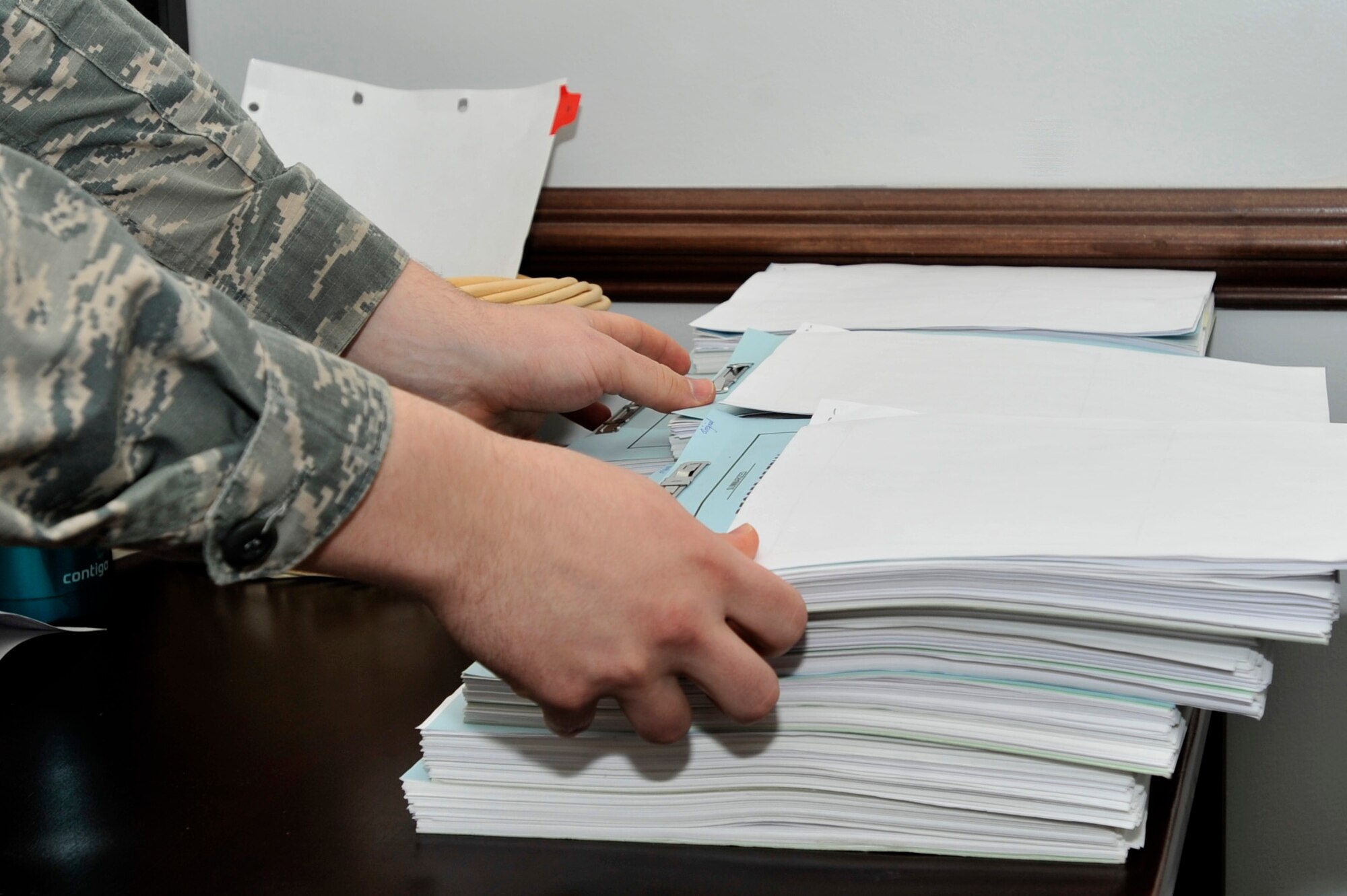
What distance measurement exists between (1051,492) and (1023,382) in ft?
0.64

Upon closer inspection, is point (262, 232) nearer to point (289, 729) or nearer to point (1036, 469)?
point (289, 729)

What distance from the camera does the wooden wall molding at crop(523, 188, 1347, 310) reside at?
801 mm

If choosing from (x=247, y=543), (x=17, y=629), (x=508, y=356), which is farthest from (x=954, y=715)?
(x=17, y=629)

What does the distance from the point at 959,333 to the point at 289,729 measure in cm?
44

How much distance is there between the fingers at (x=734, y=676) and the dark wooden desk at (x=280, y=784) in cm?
6

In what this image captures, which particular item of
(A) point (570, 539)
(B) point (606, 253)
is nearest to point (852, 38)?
(B) point (606, 253)

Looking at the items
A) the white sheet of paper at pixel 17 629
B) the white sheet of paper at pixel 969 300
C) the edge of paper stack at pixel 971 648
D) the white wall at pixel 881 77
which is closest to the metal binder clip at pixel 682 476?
the edge of paper stack at pixel 971 648

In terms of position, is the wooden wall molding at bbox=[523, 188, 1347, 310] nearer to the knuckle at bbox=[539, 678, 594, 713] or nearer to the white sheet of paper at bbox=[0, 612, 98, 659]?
the white sheet of paper at bbox=[0, 612, 98, 659]

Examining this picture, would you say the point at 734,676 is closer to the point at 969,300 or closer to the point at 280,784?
the point at 280,784

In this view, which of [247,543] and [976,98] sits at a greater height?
[976,98]

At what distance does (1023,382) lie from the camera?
1.99 ft

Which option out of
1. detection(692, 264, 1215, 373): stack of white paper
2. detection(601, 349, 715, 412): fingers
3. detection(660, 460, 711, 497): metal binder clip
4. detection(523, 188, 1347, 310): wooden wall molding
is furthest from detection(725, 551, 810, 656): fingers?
detection(523, 188, 1347, 310): wooden wall molding

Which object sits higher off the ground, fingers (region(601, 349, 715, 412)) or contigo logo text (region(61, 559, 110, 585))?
fingers (region(601, 349, 715, 412))

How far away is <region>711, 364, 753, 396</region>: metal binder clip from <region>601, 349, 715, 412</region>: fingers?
0.04 meters
